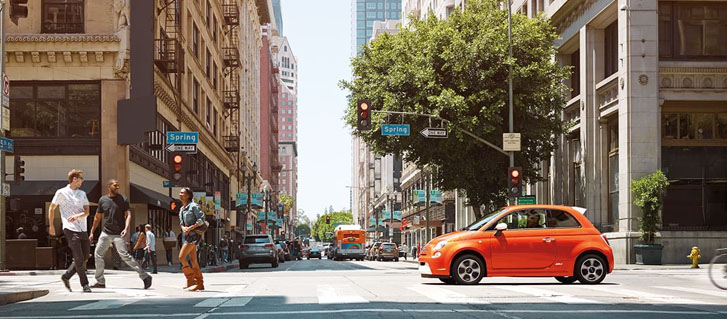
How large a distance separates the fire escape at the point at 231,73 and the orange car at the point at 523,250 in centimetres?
5079

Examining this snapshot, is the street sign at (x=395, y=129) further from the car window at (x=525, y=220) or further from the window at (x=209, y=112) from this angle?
the window at (x=209, y=112)

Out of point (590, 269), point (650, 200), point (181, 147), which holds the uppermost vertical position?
point (181, 147)

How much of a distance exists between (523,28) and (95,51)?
17.4m

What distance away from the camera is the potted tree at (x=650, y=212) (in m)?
31.5

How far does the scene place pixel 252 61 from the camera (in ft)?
313

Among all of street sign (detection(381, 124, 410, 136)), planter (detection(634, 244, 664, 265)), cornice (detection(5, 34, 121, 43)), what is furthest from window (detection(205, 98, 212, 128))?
planter (detection(634, 244, 664, 265))

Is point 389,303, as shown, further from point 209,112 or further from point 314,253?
point 314,253

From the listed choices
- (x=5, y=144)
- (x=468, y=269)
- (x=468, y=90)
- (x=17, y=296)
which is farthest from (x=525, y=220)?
(x=468, y=90)

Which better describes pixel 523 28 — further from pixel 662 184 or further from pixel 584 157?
pixel 662 184

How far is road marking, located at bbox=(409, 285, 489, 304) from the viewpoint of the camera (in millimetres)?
12266

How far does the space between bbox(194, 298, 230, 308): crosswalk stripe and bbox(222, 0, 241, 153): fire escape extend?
53.4 m

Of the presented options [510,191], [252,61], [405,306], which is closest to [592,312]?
[405,306]

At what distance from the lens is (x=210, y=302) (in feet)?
41.8

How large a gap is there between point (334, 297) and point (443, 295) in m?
1.69
